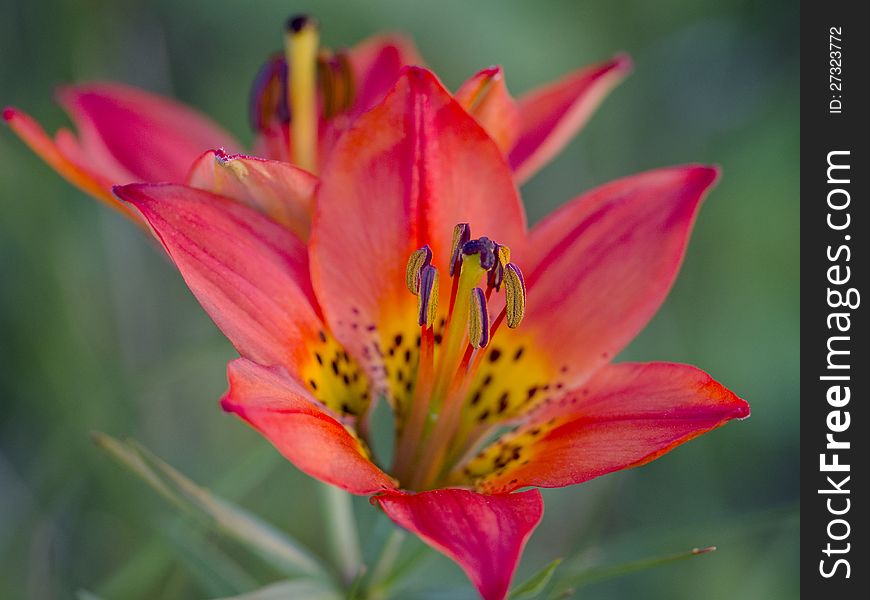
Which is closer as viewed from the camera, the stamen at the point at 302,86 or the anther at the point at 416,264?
the anther at the point at 416,264

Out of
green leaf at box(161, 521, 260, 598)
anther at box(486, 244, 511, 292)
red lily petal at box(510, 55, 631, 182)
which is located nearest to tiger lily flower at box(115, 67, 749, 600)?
anther at box(486, 244, 511, 292)

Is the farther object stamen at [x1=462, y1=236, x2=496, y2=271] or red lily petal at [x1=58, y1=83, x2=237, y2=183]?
red lily petal at [x1=58, y1=83, x2=237, y2=183]

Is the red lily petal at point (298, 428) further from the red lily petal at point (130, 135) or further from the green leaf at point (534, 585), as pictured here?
the red lily petal at point (130, 135)

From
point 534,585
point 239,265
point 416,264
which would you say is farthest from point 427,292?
point 534,585

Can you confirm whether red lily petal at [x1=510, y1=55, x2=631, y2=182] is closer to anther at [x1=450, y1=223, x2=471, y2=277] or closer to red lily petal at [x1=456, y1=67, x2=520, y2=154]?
red lily petal at [x1=456, y1=67, x2=520, y2=154]

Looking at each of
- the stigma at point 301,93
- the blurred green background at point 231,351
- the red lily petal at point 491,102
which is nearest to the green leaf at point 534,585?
the blurred green background at point 231,351
